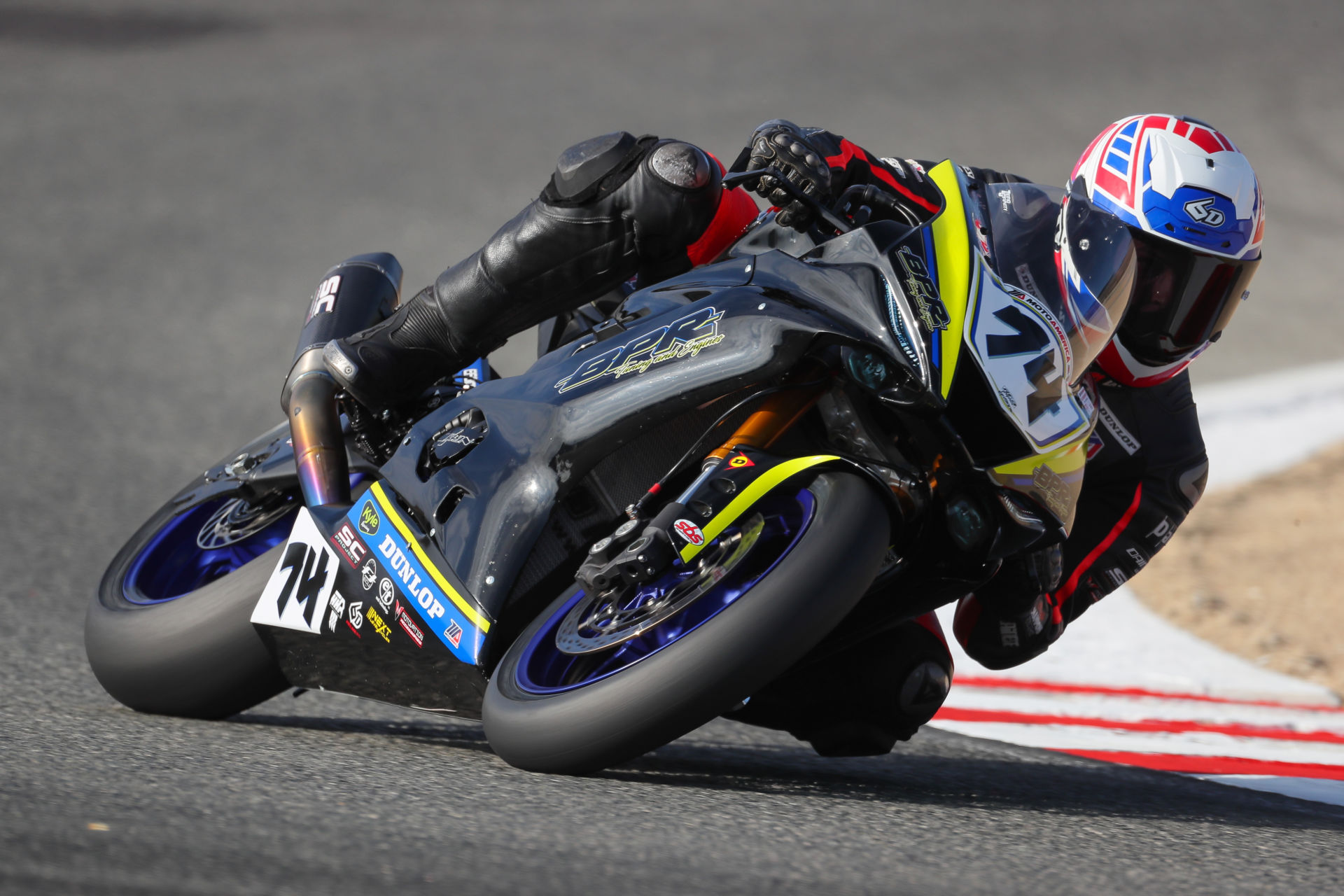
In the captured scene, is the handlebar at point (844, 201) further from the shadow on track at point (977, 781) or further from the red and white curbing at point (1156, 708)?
the red and white curbing at point (1156, 708)

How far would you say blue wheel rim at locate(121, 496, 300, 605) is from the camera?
364 centimetres

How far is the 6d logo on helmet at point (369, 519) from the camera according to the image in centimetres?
309

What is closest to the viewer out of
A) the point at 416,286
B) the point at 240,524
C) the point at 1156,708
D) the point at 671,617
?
the point at 671,617

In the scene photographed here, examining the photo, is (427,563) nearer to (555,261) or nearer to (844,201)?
(555,261)

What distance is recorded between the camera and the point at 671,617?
105 inches

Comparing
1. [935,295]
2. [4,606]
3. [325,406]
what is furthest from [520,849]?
[4,606]

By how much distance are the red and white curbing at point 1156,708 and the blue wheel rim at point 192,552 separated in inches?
72.8

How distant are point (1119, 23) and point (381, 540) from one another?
583 inches

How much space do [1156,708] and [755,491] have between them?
2.36 m

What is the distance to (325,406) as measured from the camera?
11.0 feet

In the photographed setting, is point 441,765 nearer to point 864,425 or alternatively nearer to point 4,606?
point 864,425

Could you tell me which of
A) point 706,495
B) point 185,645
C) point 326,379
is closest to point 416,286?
point 326,379

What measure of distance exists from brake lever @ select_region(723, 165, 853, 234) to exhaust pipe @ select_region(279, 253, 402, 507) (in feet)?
3.39

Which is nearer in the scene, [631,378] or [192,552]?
[631,378]
